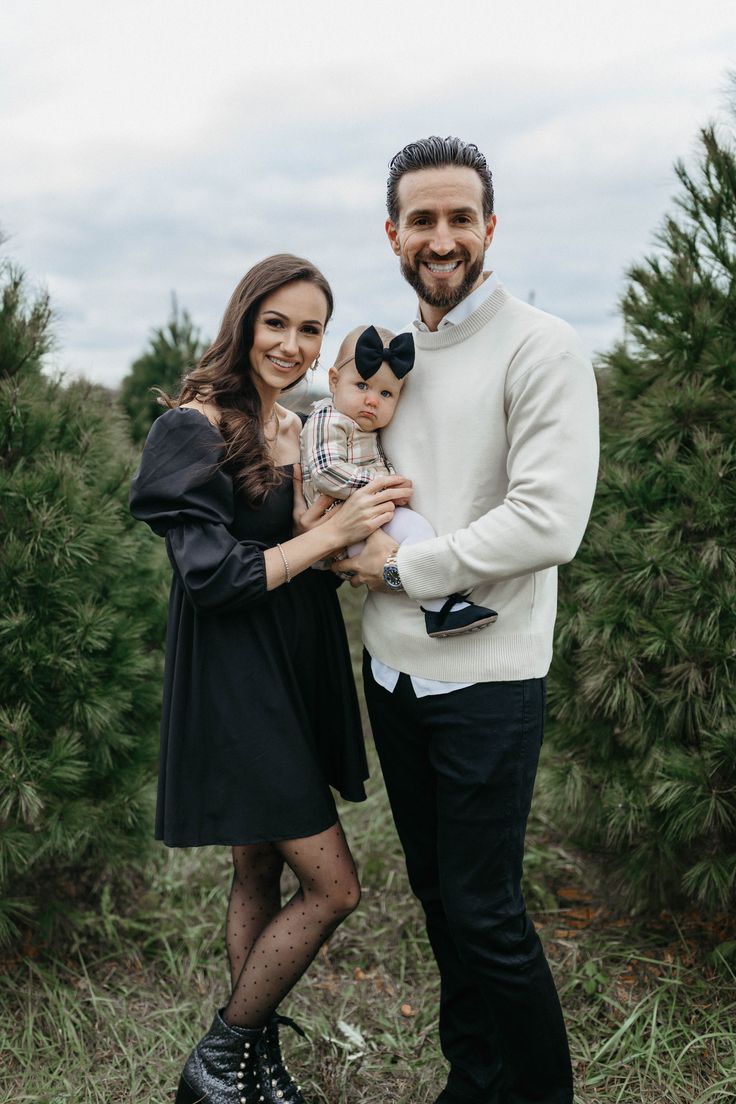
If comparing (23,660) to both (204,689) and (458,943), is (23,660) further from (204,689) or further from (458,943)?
(458,943)

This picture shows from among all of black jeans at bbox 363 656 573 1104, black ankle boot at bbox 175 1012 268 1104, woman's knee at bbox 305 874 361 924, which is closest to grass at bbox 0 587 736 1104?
black ankle boot at bbox 175 1012 268 1104

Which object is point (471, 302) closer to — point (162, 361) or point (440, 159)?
point (440, 159)

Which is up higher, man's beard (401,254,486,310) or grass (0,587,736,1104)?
man's beard (401,254,486,310)

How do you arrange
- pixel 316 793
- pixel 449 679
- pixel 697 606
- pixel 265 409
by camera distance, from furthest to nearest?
pixel 697 606
pixel 265 409
pixel 316 793
pixel 449 679

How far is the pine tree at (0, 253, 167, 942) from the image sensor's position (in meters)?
3.12

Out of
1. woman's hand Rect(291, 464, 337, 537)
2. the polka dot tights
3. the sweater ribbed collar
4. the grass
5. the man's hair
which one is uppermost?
the man's hair

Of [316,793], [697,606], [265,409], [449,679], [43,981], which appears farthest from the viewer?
[43,981]

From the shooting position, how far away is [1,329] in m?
3.42

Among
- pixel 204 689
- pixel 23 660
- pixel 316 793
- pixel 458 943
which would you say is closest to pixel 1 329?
pixel 23 660

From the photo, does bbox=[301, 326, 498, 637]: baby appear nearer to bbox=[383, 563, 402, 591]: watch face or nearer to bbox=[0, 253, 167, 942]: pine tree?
bbox=[383, 563, 402, 591]: watch face

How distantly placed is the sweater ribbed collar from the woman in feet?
1.27

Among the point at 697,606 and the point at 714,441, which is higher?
the point at 714,441

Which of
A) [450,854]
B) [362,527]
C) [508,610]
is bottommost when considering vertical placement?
[450,854]

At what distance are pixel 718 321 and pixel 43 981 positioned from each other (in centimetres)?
322
